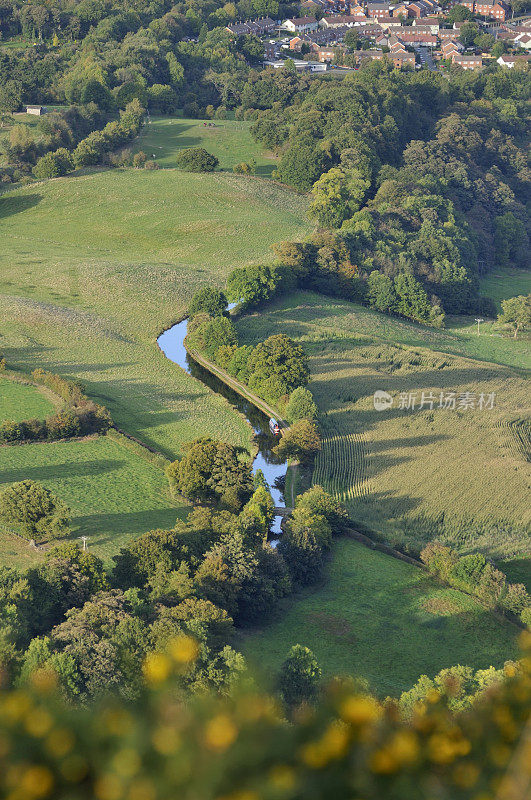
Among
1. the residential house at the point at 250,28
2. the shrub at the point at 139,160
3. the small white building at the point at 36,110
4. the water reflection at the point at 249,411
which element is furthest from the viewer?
the residential house at the point at 250,28

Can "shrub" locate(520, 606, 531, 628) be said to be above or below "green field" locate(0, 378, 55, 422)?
above

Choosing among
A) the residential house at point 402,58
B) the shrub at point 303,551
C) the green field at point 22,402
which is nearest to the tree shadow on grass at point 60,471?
the green field at point 22,402

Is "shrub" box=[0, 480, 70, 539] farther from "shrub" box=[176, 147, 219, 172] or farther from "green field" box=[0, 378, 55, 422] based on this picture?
"shrub" box=[176, 147, 219, 172]

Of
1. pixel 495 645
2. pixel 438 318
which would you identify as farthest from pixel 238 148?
pixel 495 645

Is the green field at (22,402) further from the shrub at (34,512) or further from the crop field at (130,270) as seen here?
the shrub at (34,512)

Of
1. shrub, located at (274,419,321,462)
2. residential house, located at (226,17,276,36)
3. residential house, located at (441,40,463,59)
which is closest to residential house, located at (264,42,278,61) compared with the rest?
residential house, located at (226,17,276,36)

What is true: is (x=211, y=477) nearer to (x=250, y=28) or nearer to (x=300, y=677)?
(x=300, y=677)

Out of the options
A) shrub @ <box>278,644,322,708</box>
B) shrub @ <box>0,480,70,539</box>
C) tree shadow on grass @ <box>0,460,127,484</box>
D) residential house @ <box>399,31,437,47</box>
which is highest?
shrub @ <box>278,644,322,708</box>
